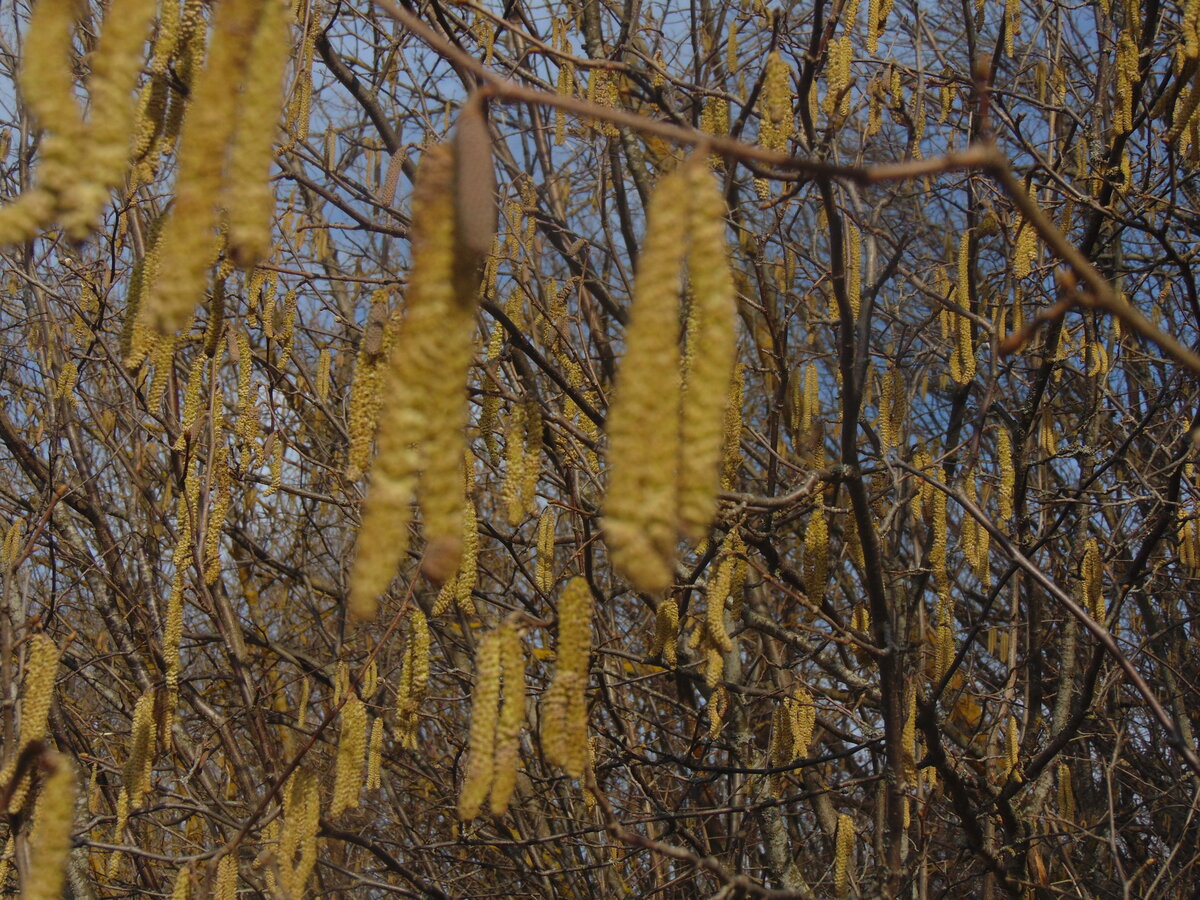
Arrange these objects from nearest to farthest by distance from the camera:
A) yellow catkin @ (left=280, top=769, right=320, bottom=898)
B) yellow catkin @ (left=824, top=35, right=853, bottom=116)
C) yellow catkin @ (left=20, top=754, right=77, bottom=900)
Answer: yellow catkin @ (left=20, top=754, right=77, bottom=900) < yellow catkin @ (left=280, top=769, right=320, bottom=898) < yellow catkin @ (left=824, top=35, right=853, bottom=116)

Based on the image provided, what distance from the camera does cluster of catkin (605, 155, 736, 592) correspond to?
87 centimetres

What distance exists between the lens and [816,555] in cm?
264

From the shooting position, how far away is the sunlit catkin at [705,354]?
924 millimetres

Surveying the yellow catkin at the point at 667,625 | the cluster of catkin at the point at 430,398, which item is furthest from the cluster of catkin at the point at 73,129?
the yellow catkin at the point at 667,625

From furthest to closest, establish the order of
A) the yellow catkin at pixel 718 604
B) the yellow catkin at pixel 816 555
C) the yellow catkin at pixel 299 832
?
the yellow catkin at pixel 816 555
the yellow catkin at pixel 718 604
the yellow catkin at pixel 299 832

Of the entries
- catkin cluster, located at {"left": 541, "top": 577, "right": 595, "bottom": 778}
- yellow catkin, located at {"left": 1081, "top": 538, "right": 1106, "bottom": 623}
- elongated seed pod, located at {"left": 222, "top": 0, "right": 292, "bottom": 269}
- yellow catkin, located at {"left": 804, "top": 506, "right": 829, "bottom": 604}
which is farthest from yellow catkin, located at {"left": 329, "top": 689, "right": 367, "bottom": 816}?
yellow catkin, located at {"left": 1081, "top": 538, "right": 1106, "bottom": 623}

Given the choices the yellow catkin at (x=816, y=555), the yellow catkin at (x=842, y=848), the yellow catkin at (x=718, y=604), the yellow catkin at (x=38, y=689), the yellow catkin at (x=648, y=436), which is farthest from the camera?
the yellow catkin at (x=842, y=848)

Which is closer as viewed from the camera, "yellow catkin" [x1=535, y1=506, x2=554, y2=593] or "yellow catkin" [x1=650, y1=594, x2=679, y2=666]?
"yellow catkin" [x1=650, y1=594, x2=679, y2=666]

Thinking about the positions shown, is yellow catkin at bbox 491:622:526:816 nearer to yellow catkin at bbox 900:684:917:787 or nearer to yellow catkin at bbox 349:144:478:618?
yellow catkin at bbox 349:144:478:618

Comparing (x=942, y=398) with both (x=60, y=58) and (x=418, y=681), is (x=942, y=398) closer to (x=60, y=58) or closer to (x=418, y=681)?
(x=418, y=681)

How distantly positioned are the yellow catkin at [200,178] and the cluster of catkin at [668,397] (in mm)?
395

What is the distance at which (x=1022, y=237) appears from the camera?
10.8ft

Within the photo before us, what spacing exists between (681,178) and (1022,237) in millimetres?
2662

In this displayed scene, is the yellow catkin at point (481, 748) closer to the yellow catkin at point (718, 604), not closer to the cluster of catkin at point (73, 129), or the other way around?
the cluster of catkin at point (73, 129)
